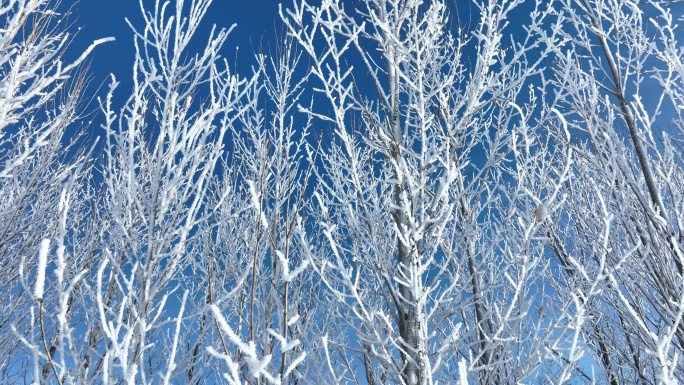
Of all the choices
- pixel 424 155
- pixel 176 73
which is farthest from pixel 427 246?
pixel 176 73

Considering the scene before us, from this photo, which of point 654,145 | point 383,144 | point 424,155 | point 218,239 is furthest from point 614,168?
point 218,239

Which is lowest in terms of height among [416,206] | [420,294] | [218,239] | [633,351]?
[633,351]

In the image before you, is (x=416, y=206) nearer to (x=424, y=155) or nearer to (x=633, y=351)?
(x=424, y=155)

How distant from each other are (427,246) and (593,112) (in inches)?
67.5

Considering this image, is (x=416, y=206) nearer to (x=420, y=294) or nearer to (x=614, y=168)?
(x=420, y=294)

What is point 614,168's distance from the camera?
3.12 metres

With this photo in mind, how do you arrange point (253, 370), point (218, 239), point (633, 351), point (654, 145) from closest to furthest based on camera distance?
point (253, 370) < point (654, 145) < point (633, 351) < point (218, 239)

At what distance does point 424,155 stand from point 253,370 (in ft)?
6.85

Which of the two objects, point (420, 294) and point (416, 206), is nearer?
point (420, 294)

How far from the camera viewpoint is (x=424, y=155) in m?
3.08

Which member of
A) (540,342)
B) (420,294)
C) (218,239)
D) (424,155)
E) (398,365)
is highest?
(424,155)

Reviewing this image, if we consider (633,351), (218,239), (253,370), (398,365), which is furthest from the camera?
(218,239)

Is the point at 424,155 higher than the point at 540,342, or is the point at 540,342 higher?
the point at 424,155

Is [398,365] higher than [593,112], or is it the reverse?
A: [593,112]
